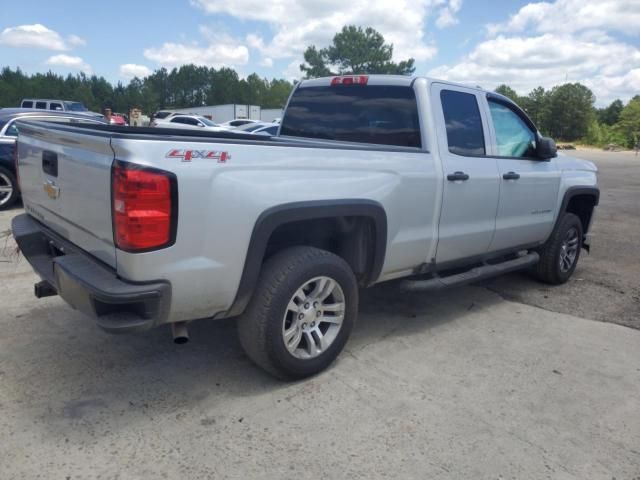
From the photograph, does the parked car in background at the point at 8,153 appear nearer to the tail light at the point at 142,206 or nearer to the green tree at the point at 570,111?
the tail light at the point at 142,206

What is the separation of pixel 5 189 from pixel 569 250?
338 inches

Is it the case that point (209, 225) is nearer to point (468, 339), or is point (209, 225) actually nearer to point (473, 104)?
point (468, 339)

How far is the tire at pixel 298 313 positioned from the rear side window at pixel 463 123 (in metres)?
1.49

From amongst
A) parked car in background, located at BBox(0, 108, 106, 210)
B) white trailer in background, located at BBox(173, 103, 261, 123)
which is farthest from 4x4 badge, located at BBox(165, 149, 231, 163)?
white trailer in background, located at BBox(173, 103, 261, 123)

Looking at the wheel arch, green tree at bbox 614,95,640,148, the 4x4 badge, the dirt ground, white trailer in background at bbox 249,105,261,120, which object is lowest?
the dirt ground

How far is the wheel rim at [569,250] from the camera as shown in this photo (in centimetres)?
559

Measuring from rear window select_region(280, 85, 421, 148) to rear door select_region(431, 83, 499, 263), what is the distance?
227 mm

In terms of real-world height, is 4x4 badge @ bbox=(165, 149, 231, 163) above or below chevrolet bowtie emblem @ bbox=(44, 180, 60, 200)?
above

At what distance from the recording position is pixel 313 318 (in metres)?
3.30

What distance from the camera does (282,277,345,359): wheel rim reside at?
126 inches

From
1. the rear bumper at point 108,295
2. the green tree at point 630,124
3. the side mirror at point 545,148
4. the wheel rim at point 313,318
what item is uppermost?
the green tree at point 630,124

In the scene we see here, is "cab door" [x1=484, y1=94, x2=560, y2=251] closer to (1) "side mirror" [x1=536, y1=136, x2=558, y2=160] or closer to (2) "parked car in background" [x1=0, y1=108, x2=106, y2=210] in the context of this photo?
(1) "side mirror" [x1=536, y1=136, x2=558, y2=160]

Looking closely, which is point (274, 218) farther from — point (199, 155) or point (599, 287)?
point (599, 287)

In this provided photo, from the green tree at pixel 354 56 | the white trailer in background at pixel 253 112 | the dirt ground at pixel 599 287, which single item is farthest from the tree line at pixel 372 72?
the dirt ground at pixel 599 287
